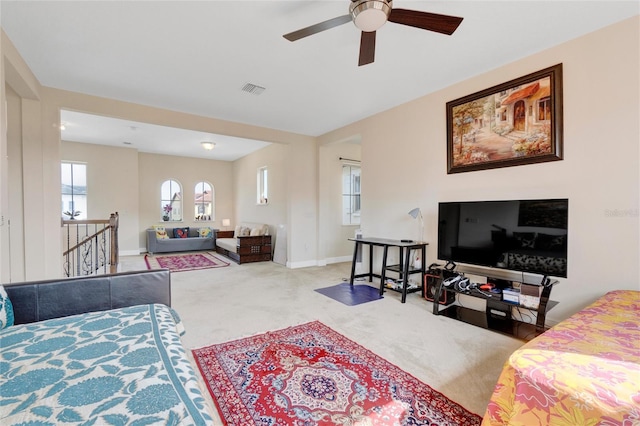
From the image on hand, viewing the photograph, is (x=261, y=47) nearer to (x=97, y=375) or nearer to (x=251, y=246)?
(x=97, y=375)

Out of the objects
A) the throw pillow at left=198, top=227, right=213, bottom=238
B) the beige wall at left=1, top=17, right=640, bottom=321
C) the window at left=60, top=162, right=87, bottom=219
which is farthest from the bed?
the window at left=60, top=162, right=87, bottom=219

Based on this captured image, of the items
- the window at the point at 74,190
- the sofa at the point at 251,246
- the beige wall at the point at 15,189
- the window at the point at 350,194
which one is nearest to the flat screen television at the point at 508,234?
the window at the point at 350,194

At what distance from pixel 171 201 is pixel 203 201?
0.93m

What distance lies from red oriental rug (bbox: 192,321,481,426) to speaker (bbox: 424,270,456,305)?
5.09ft

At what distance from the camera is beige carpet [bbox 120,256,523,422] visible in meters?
1.97

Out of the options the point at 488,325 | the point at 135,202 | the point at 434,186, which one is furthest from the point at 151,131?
the point at 488,325

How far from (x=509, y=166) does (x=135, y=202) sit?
336 inches

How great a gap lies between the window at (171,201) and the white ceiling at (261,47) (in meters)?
4.99

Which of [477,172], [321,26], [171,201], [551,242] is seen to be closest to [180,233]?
[171,201]

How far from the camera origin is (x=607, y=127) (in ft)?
7.80

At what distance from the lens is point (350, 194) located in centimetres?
671

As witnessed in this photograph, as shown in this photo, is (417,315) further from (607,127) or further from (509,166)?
(607,127)

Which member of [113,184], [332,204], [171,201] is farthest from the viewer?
[171,201]

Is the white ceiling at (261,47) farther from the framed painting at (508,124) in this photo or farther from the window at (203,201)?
the window at (203,201)
